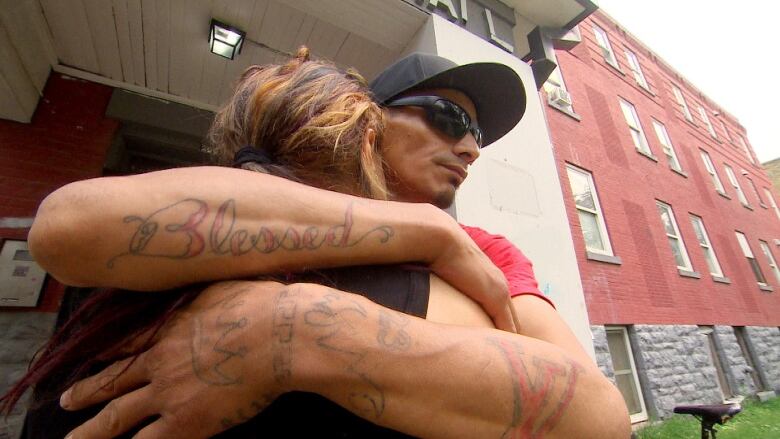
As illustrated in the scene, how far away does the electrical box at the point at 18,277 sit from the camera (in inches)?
106

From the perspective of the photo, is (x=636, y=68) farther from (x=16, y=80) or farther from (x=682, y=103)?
(x=16, y=80)

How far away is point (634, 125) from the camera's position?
1056cm

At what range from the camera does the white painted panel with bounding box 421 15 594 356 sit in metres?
2.61

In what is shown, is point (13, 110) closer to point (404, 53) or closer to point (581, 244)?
point (404, 53)

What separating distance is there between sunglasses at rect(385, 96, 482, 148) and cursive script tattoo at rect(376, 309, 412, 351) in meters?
0.93

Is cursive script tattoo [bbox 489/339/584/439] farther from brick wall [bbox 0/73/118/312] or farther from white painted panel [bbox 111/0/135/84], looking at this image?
brick wall [bbox 0/73/118/312]

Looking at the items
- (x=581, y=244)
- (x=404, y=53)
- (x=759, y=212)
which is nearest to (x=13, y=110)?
(x=404, y=53)

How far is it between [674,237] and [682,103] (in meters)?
8.24

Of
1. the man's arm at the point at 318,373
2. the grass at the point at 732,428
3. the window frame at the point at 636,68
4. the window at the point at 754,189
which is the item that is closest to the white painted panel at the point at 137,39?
the man's arm at the point at 318,373

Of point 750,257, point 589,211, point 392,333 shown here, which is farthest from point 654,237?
point 392,333

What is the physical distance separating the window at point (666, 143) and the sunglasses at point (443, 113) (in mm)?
12748

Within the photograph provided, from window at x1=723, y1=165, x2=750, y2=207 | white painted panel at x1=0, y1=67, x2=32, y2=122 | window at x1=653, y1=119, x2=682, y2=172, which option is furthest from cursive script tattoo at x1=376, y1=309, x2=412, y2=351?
window at x1=723, y1=165, x2=750, y2=207

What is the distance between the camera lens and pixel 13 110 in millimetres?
2873

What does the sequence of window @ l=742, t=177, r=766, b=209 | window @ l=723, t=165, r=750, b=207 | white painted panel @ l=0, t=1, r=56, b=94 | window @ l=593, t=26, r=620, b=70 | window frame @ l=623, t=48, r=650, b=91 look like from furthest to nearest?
window @ l=742, t=177, r=766, b=209
window @ l=723, t=165, r=750, b=207
window frame @ l=623, t=48, r=650, b=91
window @ l=593, t=26, r=620, b=70
white painted panel @ l=0, t=1, r=56, b=94
